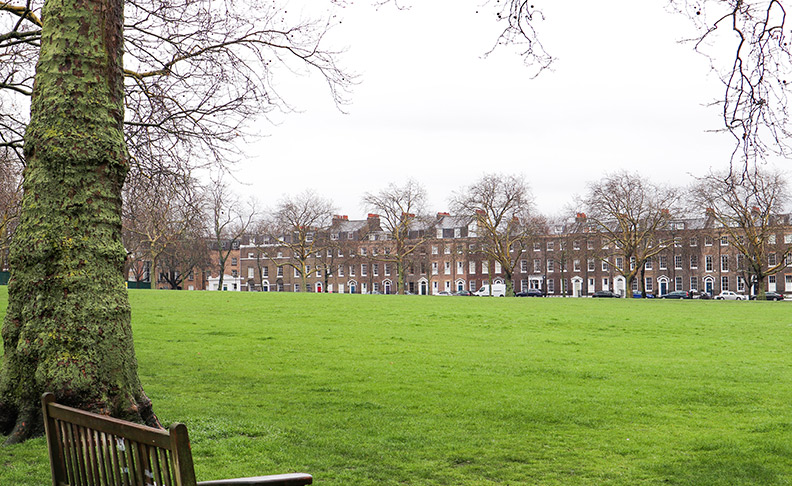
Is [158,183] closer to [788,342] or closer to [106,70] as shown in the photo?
[106,70]

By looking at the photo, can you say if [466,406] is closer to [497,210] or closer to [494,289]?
[497,210]

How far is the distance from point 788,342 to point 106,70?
22319 mm

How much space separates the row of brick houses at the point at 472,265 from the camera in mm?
94562

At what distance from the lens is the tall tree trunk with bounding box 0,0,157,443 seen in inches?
273

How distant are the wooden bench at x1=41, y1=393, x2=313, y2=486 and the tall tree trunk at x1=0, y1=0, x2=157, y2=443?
95.8 inches

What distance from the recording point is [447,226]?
13000 centimetres

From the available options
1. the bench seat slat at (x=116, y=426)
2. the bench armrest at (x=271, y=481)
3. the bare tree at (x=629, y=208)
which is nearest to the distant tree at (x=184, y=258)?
the bare tree at (x=629, y=208)

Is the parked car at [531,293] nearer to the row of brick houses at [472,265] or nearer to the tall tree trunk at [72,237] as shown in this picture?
the row of brick houses at [472,265]

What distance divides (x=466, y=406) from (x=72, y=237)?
20.1 ft

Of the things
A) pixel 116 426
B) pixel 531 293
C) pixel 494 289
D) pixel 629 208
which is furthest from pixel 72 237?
pixel 494 289

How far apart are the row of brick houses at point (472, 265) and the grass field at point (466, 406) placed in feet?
203

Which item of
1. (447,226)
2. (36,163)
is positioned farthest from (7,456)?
(447,226)

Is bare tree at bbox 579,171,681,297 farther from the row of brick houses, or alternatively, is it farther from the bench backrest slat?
the bench backrest slat

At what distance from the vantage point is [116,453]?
393 centimetres
